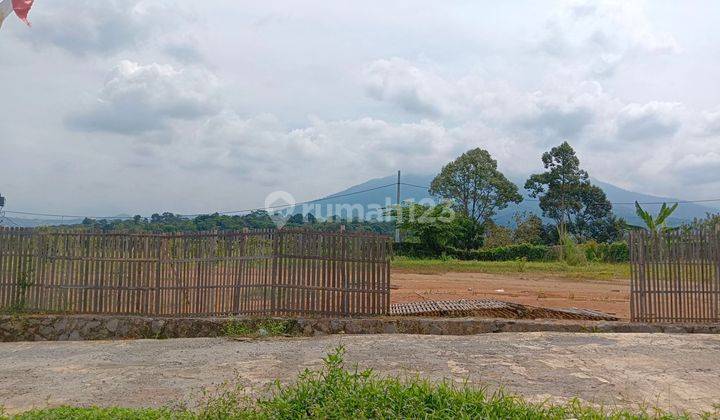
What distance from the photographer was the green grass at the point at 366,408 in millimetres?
4273

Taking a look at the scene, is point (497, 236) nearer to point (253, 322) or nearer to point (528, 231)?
point (528, 231)

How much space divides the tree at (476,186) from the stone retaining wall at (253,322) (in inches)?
1449

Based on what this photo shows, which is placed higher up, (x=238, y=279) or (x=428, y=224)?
(x=428, y=224)

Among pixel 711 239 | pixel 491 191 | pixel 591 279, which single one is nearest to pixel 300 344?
pixel 711 239

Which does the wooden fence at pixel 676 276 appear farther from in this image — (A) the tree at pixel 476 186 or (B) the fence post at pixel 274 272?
(A) the tree at pixel 476 186

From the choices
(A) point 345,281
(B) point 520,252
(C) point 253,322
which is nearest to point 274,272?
(C) point 253,322

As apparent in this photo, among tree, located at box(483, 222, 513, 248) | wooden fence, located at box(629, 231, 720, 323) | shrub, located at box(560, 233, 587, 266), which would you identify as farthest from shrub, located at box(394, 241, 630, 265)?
wooden fence, located at box(629, 231, 720, 323)

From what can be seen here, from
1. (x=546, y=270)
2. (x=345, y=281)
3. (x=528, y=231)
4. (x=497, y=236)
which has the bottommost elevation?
(x=546, y=270)

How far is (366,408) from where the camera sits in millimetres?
4312

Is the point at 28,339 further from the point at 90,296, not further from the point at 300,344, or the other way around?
the point at 300,344

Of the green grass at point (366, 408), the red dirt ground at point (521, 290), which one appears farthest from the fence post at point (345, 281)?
the green grass at point (366, 408)

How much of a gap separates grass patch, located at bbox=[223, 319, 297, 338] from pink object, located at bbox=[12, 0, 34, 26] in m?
4.83

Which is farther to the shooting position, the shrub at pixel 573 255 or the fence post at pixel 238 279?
the shrub at pixel 573 255

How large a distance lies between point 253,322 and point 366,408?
478cm
